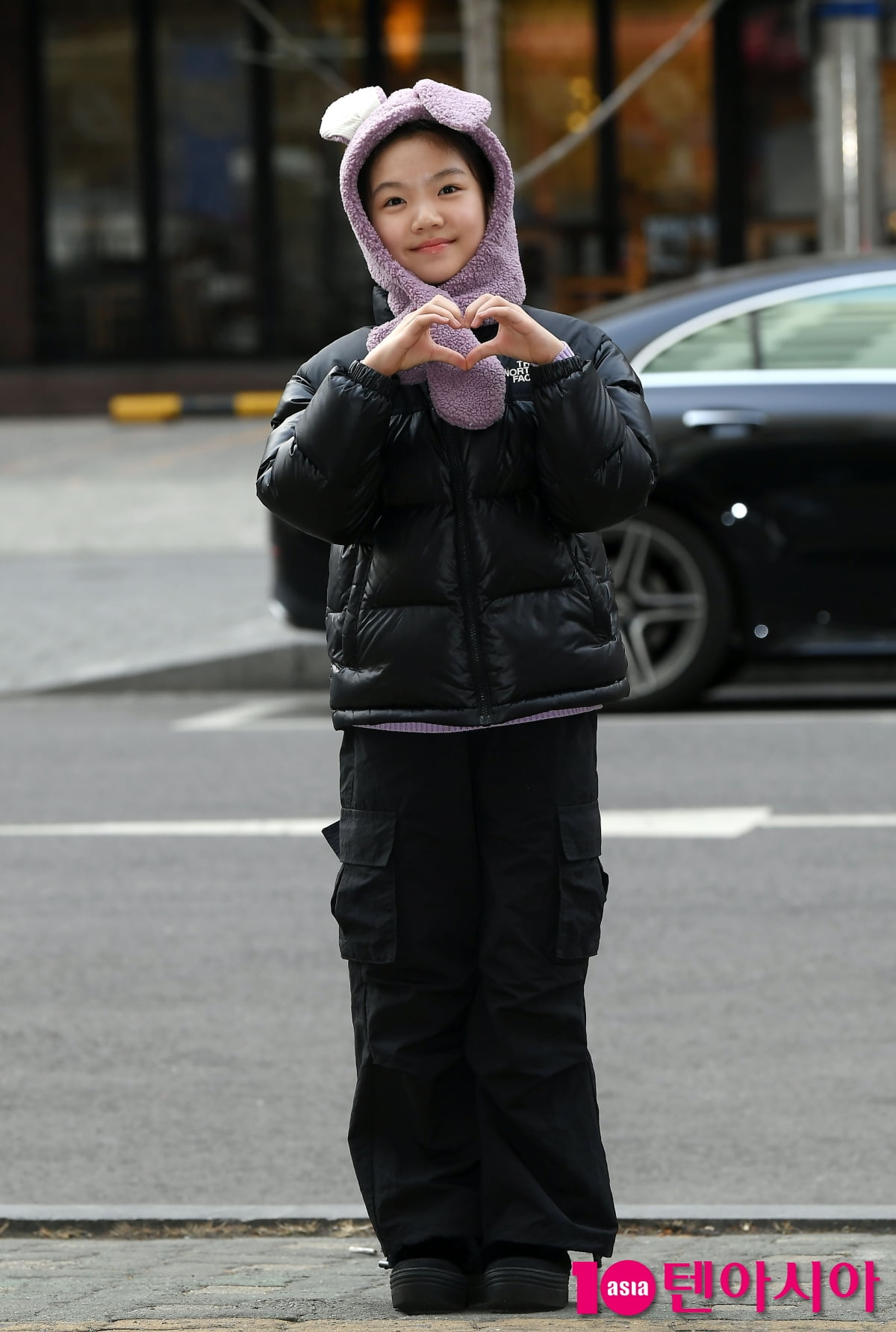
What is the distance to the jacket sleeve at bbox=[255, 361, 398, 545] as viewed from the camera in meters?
3.10

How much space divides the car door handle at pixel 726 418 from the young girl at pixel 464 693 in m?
5.35

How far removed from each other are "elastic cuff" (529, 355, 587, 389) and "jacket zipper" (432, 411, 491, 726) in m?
0.14

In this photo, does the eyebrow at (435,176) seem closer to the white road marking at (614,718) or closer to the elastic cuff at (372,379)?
the elastic cuff at (372,379)

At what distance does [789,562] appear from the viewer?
8648mm

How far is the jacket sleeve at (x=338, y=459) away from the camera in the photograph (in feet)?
10.2

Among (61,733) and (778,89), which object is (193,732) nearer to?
(61,733)

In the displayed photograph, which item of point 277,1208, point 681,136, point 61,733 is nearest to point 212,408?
point 681,136

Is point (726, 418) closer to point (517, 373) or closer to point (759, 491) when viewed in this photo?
point (759, 491)

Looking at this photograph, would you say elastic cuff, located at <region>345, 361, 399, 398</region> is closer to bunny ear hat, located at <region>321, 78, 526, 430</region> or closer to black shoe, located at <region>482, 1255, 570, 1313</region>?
bunny ear hat, located at <region>321, 78, 526, 430</region>

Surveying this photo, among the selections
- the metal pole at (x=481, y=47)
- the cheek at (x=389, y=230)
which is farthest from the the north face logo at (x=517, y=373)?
the metal pole at (x=481, y=47)

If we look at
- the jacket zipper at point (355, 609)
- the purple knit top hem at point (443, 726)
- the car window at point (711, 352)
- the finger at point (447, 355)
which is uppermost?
the car window at point (711, 352)

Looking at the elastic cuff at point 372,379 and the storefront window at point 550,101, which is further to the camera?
the storefront window at point 550,101

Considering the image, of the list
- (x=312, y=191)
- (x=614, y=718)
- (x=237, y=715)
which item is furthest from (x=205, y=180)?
(x=614, y=718)

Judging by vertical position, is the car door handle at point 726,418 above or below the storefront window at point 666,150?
below
